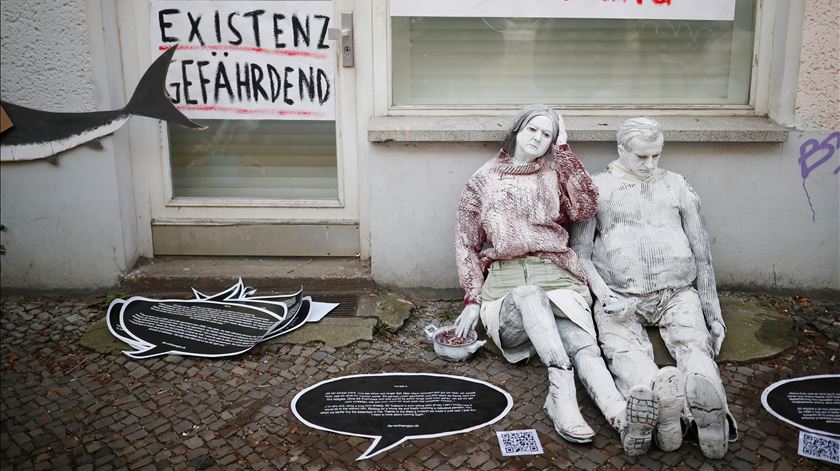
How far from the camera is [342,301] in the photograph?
484 centimetres

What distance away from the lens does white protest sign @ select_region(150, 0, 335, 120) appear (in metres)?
4.84

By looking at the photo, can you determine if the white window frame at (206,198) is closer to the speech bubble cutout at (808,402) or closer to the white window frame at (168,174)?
the white window frame at (168,174)

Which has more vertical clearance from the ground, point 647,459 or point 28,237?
point 28,237

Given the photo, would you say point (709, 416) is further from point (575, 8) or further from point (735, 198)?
point (575, 8)

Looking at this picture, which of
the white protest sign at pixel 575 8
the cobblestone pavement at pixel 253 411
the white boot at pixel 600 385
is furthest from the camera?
the white protest sign at pixel 575 8

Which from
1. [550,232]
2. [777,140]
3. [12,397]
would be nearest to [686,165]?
[777,140]

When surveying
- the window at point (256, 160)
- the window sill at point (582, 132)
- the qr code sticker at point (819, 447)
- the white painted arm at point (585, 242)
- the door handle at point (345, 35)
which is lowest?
the qr code sticker at point (819, 447)

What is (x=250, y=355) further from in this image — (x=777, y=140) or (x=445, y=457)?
(x=777, y=140)

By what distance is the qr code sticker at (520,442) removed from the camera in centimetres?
324

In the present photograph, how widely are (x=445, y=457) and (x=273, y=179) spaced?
273 centimetres

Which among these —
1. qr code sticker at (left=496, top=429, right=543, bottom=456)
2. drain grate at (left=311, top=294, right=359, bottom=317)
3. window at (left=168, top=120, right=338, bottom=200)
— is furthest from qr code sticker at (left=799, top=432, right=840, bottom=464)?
window at (left=168, top=120, right=338, bottom=200)

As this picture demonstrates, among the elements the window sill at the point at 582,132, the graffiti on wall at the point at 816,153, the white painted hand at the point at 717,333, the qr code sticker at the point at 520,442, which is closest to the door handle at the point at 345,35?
the window sill at the point at 582,132

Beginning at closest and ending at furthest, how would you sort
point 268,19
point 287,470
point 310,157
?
1. point 287,470
2. point 268,19
3. point 310,157

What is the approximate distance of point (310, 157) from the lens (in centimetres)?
518
